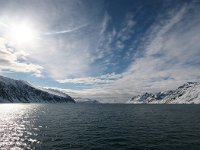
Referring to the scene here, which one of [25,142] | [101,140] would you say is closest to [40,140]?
[25,142]

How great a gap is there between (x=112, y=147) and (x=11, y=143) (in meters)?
23.7

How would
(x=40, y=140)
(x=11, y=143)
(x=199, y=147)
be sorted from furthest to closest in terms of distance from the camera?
1. (x=40, y=140)
2. (x=11, y=143)
3. (x=199, y=147)

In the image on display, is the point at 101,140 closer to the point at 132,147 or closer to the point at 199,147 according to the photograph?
the point at 132,147

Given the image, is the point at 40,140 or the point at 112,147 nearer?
the point at 112,147

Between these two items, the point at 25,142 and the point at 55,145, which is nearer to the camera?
the point at 55,145

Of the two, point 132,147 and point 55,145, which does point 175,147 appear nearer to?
point 132,147

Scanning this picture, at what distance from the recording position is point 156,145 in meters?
44.5

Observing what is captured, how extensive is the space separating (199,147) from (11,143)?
138 ft

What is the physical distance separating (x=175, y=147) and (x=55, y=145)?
2627 centimetres

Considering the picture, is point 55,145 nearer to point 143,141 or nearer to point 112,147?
point 112,147

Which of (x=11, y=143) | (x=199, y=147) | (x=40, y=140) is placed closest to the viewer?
(x=199, y=147)

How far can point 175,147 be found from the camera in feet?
140

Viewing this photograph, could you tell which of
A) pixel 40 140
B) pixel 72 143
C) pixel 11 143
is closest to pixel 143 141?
pixel 72 143

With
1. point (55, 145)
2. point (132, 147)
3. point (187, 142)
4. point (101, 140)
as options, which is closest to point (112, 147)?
point (132, 147)
